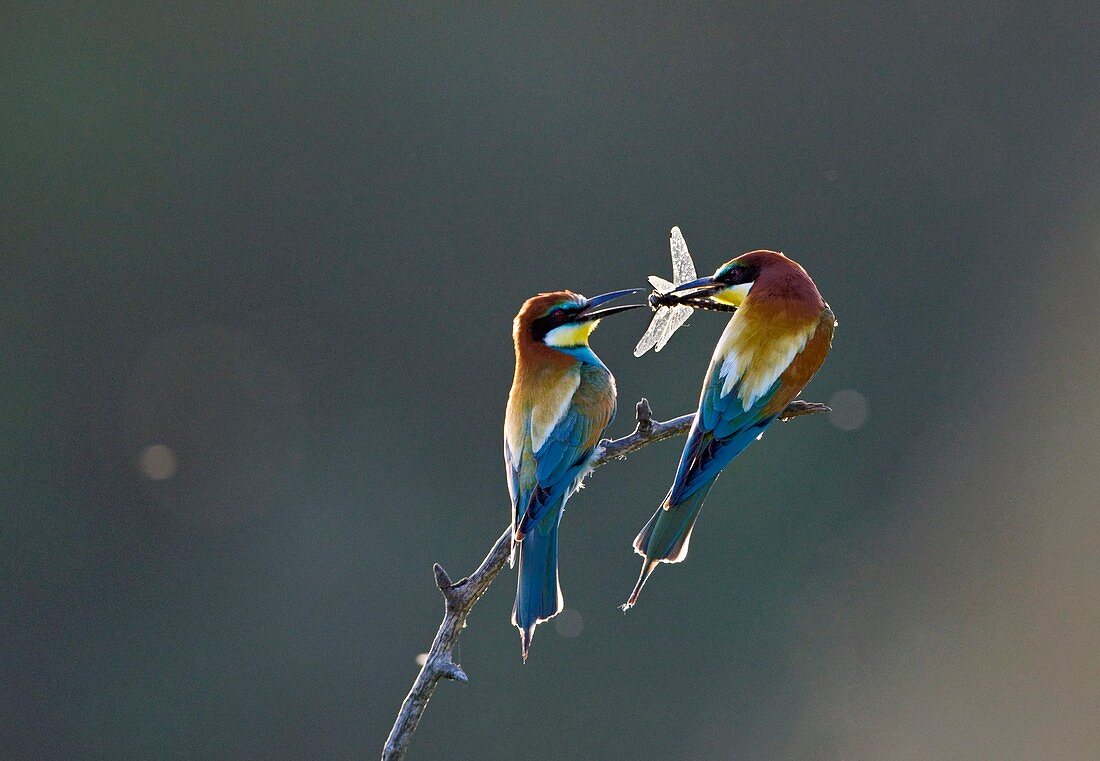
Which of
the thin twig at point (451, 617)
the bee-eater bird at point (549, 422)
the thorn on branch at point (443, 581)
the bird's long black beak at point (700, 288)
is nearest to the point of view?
the thin twig at point (451, 617)

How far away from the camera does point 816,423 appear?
39.2 feet

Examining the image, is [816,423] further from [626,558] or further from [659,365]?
[626,558]

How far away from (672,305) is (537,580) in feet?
1.64

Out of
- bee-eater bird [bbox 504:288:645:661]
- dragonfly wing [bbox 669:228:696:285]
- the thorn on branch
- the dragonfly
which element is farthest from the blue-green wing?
the thorn on branch

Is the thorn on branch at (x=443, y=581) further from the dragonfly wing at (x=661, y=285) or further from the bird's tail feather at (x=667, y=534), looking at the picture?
the dragonfly wing at (x=661, y=285)

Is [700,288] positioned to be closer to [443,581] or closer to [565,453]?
[565,453]

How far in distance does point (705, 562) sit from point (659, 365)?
1.73 meters

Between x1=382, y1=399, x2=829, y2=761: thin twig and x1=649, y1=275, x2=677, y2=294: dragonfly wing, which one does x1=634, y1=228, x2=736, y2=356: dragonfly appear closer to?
x1=649, y1=275, x2=677, y2=294: dragonfly wing

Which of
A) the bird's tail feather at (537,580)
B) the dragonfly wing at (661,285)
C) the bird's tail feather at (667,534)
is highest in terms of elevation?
the dragonfly wing at (661,285)

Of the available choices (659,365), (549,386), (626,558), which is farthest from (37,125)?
(549,386)

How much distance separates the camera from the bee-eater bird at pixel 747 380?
172cm

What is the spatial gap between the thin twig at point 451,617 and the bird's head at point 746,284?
0.57ft

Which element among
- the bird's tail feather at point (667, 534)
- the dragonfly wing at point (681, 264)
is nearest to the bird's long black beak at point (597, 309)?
the dragonfly wing at point (681, 264)

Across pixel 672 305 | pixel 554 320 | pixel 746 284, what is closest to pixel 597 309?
pixel 554 320
